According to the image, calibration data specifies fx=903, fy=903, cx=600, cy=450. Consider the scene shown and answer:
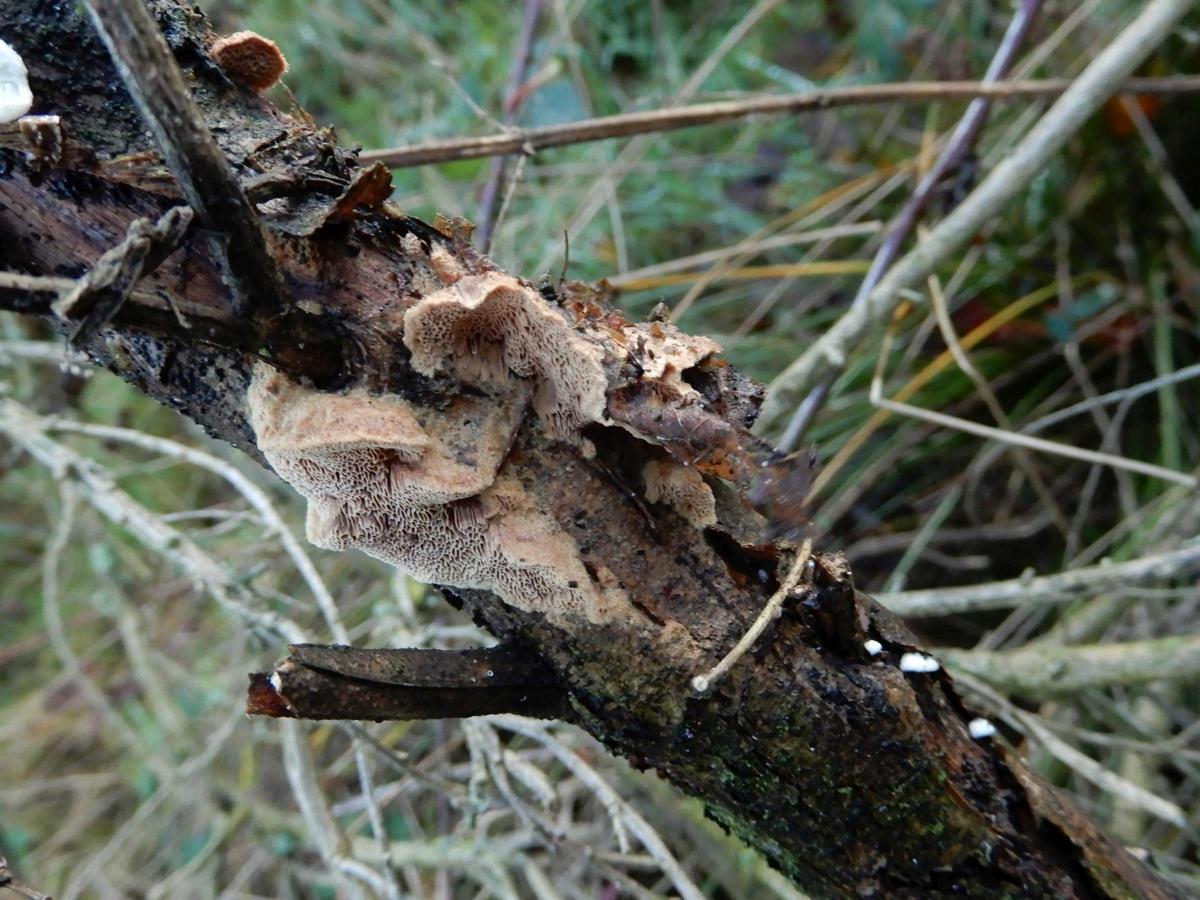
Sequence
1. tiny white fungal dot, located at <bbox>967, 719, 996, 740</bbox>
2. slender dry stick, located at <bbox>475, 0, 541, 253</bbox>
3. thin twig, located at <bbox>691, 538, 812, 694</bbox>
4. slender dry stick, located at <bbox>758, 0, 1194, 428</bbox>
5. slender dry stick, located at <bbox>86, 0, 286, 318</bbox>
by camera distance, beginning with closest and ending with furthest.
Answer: slender dry stick, located at <bbox>86, 0, 286, 318</bbox> → thin twig, located at <bbox>691, 538, 812, 694</bbox> → tiny white fungal dot, located at <bbox>967, 719, 996, 740</bbox> → slender dry stick, located at <bbox>758, 0, 1194, 428</bbox> → slender dry stick, located at <bbox>475, 0, 541, 253</bbox>

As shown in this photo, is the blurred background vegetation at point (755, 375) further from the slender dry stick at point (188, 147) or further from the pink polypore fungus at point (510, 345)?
the slender dry stick at point (188, 147)

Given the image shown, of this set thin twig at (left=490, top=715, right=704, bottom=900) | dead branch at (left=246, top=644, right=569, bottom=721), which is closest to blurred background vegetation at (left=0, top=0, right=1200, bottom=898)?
thin twig at (left=490, top=715, right=704, bottom=900)

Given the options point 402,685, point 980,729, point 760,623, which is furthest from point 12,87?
point 980,729

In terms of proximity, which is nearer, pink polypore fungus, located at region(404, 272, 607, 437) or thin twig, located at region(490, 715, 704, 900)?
pink polypore fungus, located at region(404, 272, 607, 437)

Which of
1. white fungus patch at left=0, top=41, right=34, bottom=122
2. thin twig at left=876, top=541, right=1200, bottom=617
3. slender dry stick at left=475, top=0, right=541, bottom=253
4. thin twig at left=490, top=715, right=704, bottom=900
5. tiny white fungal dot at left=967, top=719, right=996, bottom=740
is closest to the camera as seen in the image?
white fungus patch at left=0, top=41, right=34, bottom=122

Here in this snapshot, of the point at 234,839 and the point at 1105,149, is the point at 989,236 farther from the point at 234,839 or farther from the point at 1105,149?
the point at 234,839

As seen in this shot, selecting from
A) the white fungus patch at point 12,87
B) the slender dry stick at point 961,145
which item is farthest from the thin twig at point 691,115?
the white fungus patch at point 12,87

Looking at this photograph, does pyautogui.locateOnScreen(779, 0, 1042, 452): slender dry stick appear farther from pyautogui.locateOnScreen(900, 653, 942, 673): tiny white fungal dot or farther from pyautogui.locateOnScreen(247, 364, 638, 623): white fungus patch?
pyautogui.locateOnScreen(247, 364, 638, 623): white fungus patch

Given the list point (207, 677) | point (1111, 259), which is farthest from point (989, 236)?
point (207, 677)
